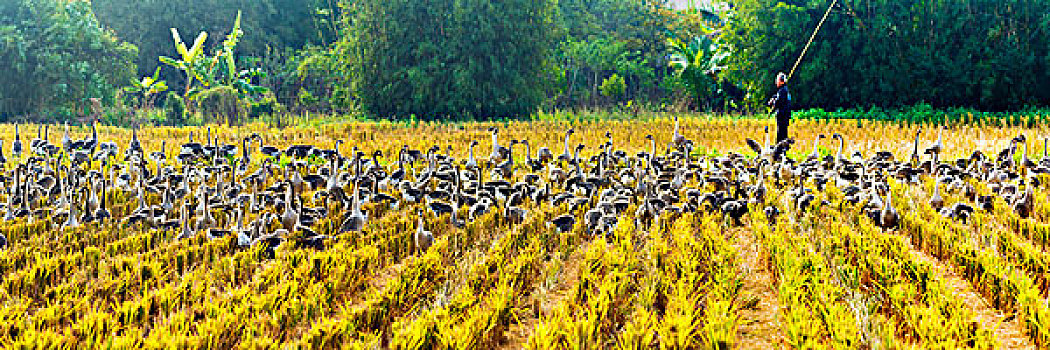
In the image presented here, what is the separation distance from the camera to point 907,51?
1675 cm

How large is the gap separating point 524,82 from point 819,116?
679 cm

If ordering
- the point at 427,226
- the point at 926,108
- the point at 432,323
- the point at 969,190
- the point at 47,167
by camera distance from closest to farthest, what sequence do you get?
the point at 432,323
the point at 427,226
the point at 969,190
the point at 47,167
the point at 926,108

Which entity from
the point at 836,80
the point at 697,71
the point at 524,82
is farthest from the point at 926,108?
the point at 524,82

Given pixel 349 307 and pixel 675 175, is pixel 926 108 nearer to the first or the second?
pixel 675 175

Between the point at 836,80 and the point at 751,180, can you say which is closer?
the point at 751,180

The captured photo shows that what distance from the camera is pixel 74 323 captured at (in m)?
3.29

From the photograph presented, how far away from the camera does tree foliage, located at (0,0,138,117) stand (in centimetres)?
1756

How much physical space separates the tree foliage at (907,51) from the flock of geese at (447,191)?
9349mm

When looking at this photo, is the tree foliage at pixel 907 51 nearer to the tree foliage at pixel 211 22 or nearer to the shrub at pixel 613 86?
the shrub at pixel 613 86

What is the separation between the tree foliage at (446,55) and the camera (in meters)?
17.5

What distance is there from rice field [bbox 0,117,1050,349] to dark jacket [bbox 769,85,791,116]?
245 cm

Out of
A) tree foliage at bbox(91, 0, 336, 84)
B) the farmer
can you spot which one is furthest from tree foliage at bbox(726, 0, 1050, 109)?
tree foliage at bbox(91, 0, 336, 84)

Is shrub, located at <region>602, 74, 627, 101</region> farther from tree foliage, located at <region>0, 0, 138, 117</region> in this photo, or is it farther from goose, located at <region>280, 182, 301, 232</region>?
goose, located at <region>280, 182, 301, 232</region>

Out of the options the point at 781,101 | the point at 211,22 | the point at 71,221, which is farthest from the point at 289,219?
the point at 211,22
